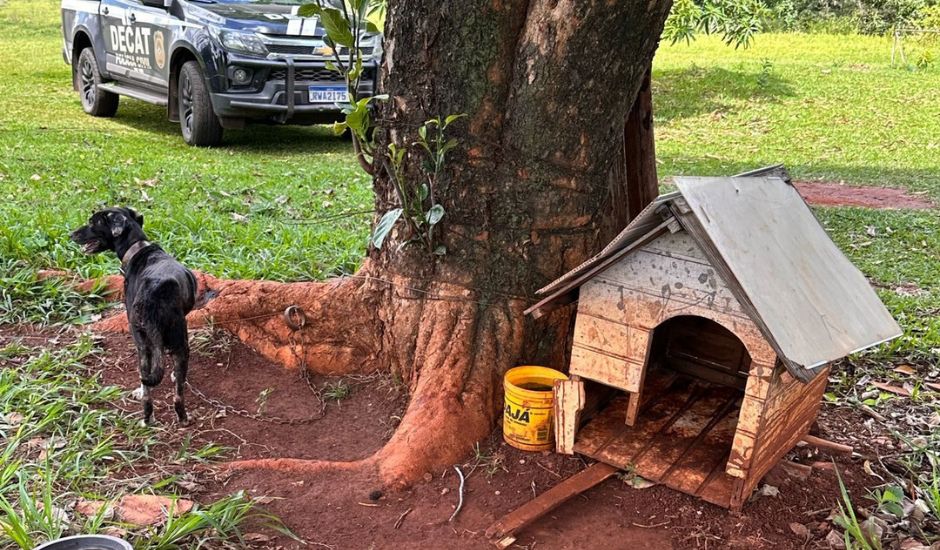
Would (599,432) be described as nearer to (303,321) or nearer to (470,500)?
(470,500)

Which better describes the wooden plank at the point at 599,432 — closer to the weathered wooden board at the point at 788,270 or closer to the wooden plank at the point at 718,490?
the wooden plank at the point at 718,490

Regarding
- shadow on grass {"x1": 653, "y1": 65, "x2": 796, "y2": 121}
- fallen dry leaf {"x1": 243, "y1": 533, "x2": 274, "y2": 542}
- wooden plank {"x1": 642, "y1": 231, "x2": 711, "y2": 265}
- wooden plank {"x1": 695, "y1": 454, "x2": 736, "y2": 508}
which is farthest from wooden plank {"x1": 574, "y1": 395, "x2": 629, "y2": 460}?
shadow on grass {"x1": 653, "y1": 65, "x2": 796, "y2": 121}

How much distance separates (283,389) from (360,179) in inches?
167

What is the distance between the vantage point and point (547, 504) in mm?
2822

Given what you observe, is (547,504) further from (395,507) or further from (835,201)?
(835,201)

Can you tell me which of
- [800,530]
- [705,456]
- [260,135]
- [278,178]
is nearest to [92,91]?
[260,135]

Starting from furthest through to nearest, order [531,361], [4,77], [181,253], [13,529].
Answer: [4,77]
[181,253]
[531,361]
[13,529]

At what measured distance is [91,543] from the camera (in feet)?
7.68

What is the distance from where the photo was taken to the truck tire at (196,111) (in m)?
8.65

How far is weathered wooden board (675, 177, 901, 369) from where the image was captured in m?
→ 2.59

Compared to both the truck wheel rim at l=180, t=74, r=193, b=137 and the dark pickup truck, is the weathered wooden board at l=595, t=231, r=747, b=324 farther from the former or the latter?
the truck wheel rim at l=180, t=74, r=193, b=137

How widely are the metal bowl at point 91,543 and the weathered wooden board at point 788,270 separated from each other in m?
2.00

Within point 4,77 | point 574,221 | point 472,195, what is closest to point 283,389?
point 472,195

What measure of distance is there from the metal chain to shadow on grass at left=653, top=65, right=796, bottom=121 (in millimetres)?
9989
